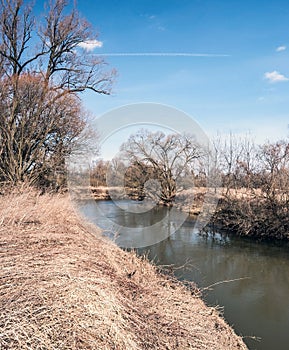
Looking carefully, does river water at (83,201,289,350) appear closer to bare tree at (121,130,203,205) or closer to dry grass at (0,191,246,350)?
dry grass at (0,191,246,350)

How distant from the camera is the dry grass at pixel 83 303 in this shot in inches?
102

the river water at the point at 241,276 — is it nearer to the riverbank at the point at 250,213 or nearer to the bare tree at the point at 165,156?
the riverbank at the point at 250,213

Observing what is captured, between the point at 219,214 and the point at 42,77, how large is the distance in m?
10.6

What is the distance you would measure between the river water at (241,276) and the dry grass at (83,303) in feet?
3.54

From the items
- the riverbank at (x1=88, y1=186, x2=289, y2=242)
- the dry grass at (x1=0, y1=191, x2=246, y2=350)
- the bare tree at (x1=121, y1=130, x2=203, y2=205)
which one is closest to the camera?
the dry grass at (x1=0, y1=191, x2=246, y2=350)

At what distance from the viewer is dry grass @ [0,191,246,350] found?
2586 millimetres

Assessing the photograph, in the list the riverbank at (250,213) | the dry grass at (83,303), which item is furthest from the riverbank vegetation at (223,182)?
the dry grass at (83,303)

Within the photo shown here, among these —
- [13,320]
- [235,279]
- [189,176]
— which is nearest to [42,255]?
[13,320]

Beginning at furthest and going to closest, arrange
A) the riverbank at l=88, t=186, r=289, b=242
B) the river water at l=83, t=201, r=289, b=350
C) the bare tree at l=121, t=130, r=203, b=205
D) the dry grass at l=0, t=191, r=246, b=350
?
the bare tree at l=121, t=130, r=203, b=205 < the riverbank at l=88, t=186, r=289, b=242 < the river water at l=83, t=201, r=289, b=350 < the dry grass at l=0, t=191, r=246, b=350

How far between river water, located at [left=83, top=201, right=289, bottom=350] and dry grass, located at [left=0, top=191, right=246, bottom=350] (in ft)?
3.54

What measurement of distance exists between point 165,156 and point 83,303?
20.5m

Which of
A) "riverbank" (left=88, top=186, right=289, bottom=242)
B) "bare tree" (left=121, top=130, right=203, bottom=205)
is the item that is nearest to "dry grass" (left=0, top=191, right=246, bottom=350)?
"riverbank" (left=88, top=186, right=289, bottom=242)

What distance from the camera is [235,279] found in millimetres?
7555

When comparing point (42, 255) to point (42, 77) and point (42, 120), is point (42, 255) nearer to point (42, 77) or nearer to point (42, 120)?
point (42, 120)
